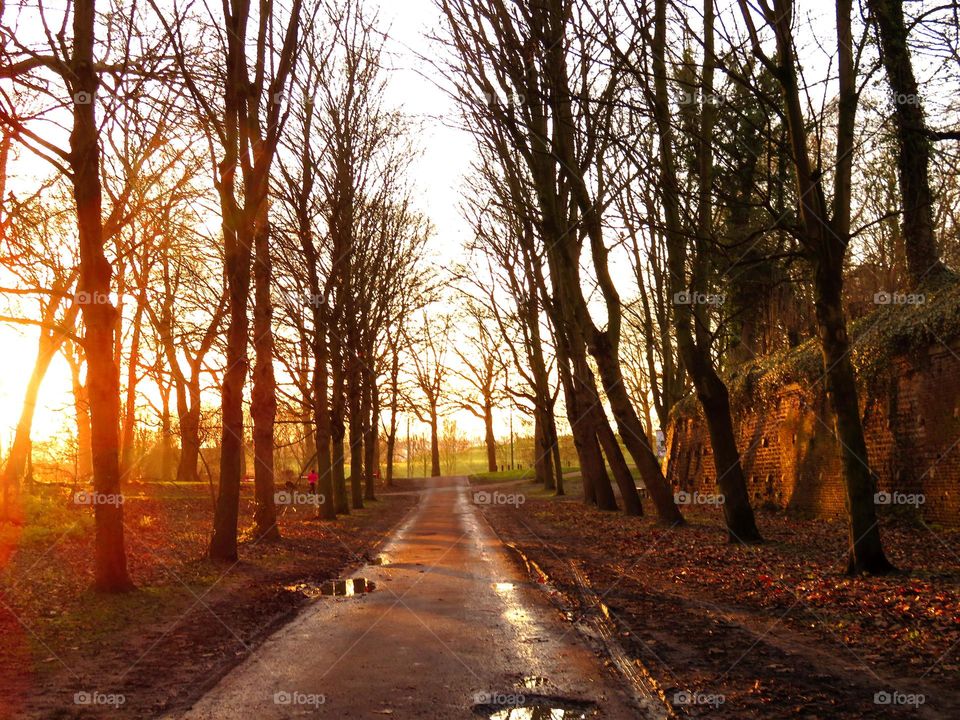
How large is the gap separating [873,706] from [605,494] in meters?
22.6

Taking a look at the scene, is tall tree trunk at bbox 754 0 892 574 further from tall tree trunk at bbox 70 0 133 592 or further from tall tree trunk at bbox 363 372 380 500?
tall tree trunk at bbox 363 372 380 500

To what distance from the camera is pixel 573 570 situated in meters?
13.1

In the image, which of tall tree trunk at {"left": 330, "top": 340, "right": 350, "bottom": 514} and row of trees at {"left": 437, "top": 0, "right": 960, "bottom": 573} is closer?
row of trees at {"left": 437, "top": 0, "right": 960, "bottom": 573}

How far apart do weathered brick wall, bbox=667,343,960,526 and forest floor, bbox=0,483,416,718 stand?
32.8ft

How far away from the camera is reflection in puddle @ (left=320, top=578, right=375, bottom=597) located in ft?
37.9

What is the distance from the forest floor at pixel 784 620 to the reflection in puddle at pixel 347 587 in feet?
8.69

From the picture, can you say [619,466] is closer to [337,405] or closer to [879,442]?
[879,442]

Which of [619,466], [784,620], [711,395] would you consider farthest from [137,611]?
[619,466]

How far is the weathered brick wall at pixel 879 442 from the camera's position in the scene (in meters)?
14.2

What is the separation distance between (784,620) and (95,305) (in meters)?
8.52

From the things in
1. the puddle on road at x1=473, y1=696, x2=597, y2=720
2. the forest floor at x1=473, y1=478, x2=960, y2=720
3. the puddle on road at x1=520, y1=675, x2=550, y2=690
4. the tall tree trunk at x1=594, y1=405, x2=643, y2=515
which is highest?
the tall tree trunk at x1=594, y1=405, x2=643, y2=515

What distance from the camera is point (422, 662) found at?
23.0 ft

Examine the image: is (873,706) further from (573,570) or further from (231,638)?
(573,570)

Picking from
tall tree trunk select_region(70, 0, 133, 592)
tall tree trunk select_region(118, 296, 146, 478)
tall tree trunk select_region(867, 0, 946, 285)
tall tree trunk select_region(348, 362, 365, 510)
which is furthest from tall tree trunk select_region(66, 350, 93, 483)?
tall tree trunk select_region(867, 0, 946, 285)
